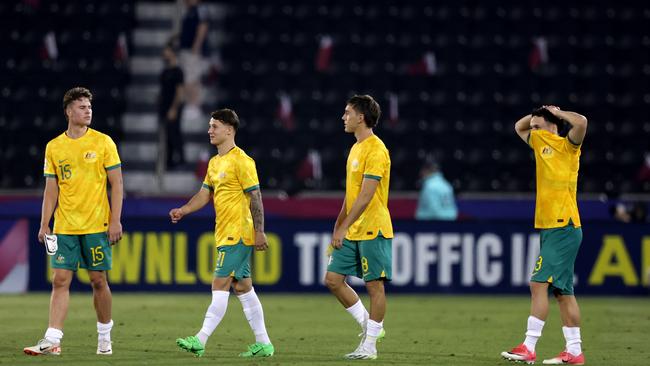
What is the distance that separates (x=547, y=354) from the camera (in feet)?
32.4

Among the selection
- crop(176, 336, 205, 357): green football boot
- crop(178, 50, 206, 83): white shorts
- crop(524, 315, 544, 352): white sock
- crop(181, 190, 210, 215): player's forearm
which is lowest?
crop(176, 336, 205, 357): green football boot

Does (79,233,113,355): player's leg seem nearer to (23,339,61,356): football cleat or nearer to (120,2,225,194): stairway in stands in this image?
(23,339,61,356): football cleat

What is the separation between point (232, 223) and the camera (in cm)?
926

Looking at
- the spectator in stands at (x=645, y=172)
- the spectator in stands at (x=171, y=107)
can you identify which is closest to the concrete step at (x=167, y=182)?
the spectator in stands at (x=171, y=107)

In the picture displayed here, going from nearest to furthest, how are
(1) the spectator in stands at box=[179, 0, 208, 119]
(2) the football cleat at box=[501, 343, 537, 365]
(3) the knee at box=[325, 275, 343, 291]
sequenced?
(2) the football cleat at box=[501, 343, 537, 365]
(3) the knee at box=[325, 275, 343, 291]
(1) the spectator in stands at box=[179, 0, 208, 119]

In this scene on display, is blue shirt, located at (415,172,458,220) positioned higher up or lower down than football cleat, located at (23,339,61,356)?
higher up

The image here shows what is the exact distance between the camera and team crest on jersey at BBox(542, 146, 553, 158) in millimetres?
9250

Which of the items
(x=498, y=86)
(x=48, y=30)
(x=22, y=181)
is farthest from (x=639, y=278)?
(x=48, y=30)

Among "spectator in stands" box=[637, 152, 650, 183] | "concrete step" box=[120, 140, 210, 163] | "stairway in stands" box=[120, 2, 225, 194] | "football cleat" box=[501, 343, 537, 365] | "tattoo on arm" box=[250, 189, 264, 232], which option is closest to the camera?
"football cleat" box=[501, 343, 537, 365]

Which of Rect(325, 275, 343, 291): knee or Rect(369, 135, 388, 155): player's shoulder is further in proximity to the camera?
Rect(325, 275, 343, 291): knee

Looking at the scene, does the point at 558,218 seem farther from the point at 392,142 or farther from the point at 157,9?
the point at 157,9

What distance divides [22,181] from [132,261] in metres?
4.55

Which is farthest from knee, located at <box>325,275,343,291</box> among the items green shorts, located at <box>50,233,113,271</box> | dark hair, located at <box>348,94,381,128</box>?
green shorts, located at <box>50,233,113,271</box>

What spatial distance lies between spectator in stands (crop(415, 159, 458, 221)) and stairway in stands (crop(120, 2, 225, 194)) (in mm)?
4267
